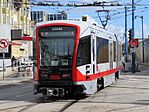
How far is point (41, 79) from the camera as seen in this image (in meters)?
17.8

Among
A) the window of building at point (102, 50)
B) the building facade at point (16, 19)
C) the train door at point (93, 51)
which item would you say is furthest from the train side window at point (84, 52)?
the building facade at point (16, 19)

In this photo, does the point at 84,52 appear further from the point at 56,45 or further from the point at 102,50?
the point at 102,50

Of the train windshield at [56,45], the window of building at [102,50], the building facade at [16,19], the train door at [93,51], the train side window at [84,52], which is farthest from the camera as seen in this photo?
the building facade at [16,19]

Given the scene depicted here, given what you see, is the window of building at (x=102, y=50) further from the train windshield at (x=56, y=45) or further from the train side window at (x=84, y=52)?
the train windshield at (x=56, y=45)

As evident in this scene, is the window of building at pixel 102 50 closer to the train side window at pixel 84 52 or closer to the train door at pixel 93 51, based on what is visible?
the train door at pixel 93 51

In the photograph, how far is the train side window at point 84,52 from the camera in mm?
17641

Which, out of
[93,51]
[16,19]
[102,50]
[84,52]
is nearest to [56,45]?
[84,52]

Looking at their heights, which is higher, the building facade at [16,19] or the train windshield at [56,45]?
the building facade at [16,19]

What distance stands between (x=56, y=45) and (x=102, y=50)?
4.05 m

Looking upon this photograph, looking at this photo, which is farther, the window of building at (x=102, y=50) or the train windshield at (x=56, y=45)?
the window of building at (x=102, y=50)

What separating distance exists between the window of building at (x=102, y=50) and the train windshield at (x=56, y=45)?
2.38m

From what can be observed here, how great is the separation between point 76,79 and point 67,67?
0.60 metres

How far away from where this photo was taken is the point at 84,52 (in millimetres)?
17938

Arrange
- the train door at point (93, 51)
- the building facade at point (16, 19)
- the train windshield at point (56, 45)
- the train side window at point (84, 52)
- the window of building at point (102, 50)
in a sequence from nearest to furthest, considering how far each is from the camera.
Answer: the train windshield at point (56, 45) < the train side window at point (84, 52) < the train door at point (93, 51) < the window of building at point (102, 50) < the building facade at point (16, 19)
